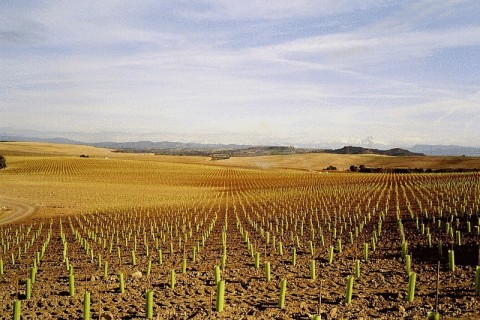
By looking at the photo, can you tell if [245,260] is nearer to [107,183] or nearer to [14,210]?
[14,210]

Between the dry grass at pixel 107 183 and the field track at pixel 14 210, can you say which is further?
the dry grass at pixel 107 183

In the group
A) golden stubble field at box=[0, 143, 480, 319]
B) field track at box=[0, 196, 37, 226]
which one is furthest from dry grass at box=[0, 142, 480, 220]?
golden stubble field at box=[0, 143, 480, 319]

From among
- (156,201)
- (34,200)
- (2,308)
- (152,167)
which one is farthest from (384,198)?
(152,167)

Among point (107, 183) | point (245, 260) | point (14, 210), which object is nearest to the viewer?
point (245, 260)

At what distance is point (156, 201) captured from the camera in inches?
1359

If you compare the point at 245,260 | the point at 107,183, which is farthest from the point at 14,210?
the point at 245,260

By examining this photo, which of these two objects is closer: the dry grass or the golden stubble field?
the golden stubble field

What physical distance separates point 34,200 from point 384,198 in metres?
30.6

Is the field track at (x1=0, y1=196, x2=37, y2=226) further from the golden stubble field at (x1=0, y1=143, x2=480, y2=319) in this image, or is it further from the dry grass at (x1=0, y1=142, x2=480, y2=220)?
the dry grass at (x1=0, y1=142, x2=480, y2=220)

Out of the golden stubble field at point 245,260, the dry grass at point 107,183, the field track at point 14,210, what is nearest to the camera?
the golden stubble field at point 245,260

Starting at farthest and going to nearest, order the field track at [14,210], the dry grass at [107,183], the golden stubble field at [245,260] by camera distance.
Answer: the dry grass at [107,183] → the field track at [14,210] → the golden stubble field at [245,260]

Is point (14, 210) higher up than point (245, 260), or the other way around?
point (245, 260)

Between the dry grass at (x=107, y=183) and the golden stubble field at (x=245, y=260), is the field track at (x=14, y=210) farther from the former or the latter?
the dry grass at (x=107, y=183)

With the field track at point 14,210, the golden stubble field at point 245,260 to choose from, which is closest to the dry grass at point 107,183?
the field track at point 14,210
